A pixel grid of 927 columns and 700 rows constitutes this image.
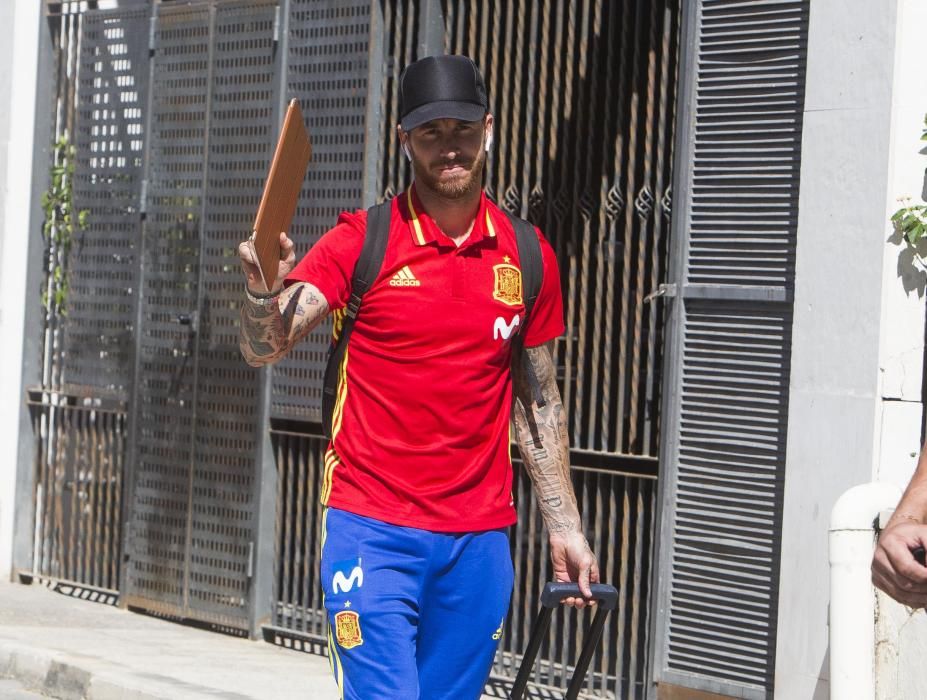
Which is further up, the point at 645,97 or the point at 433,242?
the point at 645,97

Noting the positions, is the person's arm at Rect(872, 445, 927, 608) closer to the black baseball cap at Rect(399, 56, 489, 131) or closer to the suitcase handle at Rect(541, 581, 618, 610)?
the suitcase handle at Rect(541, 581, 618, 610)

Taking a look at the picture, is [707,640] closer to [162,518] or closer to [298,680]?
[298,680]

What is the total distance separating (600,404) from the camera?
24.7 ft

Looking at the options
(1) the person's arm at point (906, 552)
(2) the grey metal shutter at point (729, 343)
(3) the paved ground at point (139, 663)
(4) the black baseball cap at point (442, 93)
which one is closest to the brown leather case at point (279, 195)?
(4) the black baseball cap at point (442, 93)

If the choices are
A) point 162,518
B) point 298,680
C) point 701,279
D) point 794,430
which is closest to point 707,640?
point 794,430

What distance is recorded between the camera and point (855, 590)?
5.30 meters

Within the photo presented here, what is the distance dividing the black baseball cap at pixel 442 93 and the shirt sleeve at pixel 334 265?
31 cm

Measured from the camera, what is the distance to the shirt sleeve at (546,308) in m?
4.72

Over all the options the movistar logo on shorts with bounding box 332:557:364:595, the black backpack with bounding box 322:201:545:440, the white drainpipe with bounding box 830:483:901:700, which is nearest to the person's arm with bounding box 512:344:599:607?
the black backpack with bounding box 322:201:545:440

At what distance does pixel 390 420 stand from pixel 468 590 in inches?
18.8

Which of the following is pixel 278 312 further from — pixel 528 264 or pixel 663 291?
pixel 663 291

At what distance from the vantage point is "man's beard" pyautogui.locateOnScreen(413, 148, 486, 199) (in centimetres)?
448

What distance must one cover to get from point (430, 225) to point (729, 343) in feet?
8.73

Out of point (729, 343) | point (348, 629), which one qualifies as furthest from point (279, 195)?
point (729, 343)
